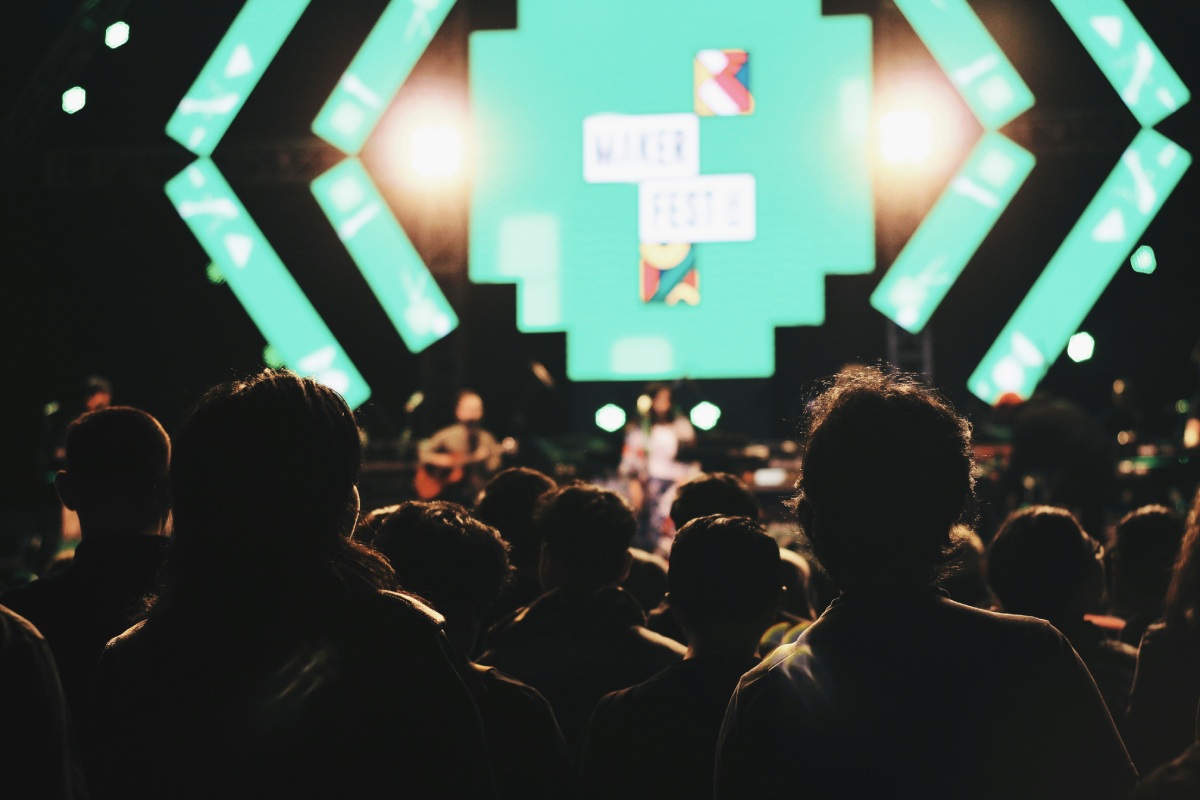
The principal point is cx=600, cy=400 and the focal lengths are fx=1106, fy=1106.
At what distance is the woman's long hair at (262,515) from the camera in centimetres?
107

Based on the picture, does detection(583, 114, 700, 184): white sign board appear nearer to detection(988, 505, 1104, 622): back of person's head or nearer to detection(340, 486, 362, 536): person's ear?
detection(988, 505, 1104, 622): back of person's head

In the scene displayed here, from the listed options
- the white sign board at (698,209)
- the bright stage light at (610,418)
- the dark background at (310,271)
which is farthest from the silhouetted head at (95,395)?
the bright stage light at (610,418)

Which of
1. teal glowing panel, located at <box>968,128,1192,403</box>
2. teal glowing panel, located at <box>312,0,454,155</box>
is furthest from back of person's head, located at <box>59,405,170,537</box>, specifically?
teal glowing panel, located at <box>968,128,1192,403</box>

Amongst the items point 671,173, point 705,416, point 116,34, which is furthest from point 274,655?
Result: point 116,34

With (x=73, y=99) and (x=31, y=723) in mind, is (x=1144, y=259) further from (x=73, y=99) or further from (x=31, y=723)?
(x=31, y=723)

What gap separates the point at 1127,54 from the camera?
6.32m

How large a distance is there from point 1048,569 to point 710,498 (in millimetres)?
755

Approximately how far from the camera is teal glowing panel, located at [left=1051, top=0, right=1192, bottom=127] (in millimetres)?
6262

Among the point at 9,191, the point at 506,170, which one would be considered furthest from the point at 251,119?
the point at 506,170

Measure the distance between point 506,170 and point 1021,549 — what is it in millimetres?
4832

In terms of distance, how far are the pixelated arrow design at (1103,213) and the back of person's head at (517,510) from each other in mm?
4645

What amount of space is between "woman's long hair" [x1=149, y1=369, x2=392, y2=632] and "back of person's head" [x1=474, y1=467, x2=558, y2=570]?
4.40 feet

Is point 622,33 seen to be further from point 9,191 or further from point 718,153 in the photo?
point 9,191

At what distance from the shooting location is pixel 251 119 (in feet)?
28.1
